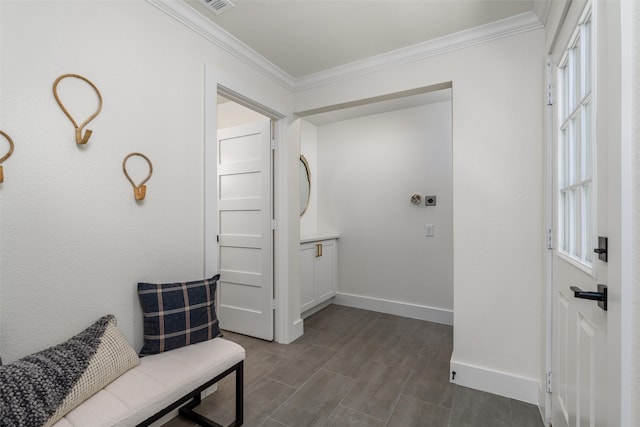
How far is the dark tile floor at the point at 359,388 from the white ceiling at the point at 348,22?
2470 millimetres

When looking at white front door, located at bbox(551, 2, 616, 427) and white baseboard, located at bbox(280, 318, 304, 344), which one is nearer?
white front door, located at bbox(551, 2, 616, 427)

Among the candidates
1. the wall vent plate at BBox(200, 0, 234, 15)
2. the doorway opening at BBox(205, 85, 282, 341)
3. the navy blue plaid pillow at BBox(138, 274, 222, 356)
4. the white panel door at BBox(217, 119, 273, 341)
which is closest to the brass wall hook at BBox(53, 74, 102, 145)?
the navy blue plaid pillow at BBox(138, 274, 222, 356)

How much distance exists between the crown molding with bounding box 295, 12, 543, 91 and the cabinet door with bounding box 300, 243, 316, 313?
1.75 meters

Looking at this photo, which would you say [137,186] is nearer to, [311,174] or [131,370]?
[131,370]

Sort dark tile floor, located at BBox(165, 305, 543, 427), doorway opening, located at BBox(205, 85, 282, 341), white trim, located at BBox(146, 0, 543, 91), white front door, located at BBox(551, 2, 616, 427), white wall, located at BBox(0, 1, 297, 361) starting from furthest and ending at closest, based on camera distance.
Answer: doorway opening, located at BBox(205, 85, 282, 341) → white trim, located at BBox(146, 0, 543, 91) → dark tile floor, located at BBox(165, 305, 543, 427) → white wall, located at BBox(0, 1, 297, 361) → white front door, located at BBox(551, 2, 616, 427)

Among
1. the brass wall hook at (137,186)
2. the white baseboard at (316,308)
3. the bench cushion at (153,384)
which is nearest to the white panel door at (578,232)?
the bench cushion at (153,384)

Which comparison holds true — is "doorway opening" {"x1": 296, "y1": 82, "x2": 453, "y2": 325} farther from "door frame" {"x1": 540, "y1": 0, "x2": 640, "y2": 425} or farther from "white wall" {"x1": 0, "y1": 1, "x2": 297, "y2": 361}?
"door frame" {"x1": 540, "y1": 0, "x2": 640, "y2": 425}

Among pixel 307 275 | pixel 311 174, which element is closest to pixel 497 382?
pixel 307 275

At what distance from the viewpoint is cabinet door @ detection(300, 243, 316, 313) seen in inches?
130

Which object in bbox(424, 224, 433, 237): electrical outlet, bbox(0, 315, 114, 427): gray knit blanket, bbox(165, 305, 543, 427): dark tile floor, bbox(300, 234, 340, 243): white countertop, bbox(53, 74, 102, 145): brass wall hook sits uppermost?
bbox(53, 74, 102, 145): brass wall hook

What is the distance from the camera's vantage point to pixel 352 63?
249 cm

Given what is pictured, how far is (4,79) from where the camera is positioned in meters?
1.13

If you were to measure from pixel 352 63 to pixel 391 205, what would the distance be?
1.75 meters

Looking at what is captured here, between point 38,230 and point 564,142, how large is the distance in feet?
8.28
